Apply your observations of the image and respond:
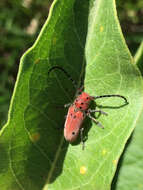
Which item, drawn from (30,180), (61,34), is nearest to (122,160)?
(30,180)

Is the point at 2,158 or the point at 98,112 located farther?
the point at 98,112

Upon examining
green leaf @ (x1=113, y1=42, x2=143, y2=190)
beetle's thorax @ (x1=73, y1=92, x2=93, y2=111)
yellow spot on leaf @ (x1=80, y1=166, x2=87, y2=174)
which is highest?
beetle's thorax @ (x1=73, y1=92, x2=93, y2=111)

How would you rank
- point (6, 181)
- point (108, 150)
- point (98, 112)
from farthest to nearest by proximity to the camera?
1. point (98, 112)
2. point (6, 181)
3. point (108, 150)

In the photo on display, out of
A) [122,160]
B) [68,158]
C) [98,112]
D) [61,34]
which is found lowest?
[122,160]

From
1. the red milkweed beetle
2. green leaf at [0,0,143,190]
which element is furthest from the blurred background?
green leaf at [0,0,143,190]

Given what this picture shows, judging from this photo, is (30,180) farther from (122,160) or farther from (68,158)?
(122,160)

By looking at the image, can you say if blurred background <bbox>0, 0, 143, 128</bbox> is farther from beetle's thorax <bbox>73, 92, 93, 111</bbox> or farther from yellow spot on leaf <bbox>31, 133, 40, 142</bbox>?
yellow spot on leaf <bbox>31, 133, 40, 142</bbox>

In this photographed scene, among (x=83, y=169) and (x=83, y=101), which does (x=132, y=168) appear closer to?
(x=83, y=169)

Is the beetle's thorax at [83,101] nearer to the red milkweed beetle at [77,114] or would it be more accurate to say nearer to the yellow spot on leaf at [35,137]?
the red milkweed beetle at [77,114]

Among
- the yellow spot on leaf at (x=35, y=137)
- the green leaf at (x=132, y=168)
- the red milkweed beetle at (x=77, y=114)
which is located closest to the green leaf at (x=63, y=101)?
the yellow spot on leaf at (x=35, y=137)
